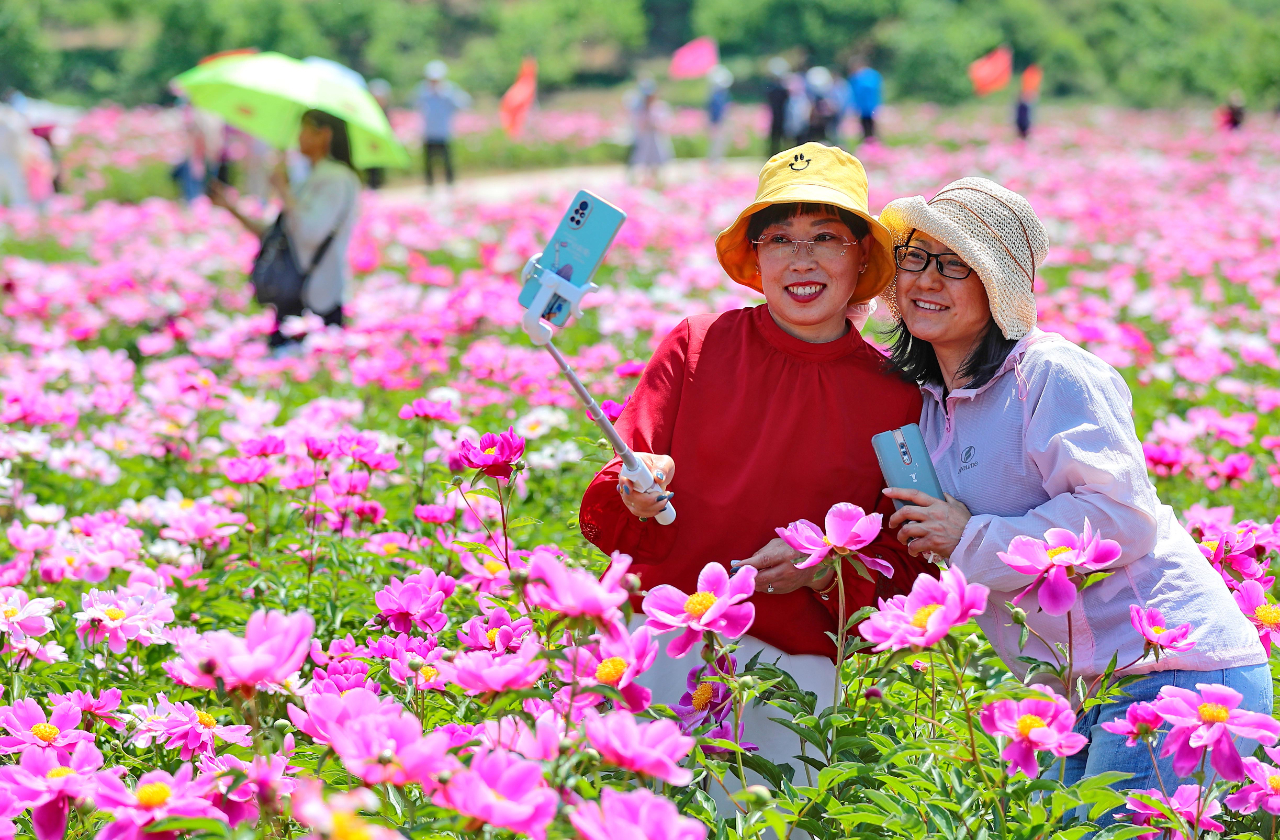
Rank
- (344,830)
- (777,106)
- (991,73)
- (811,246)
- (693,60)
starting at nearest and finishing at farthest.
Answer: (344,830)
(811,246)
(777,106)
(991,73)
(693,60)

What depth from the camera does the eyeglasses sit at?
1.87 metres

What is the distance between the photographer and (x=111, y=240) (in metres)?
8.10

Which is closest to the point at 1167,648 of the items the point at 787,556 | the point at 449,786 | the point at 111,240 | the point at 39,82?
the point at 787,556

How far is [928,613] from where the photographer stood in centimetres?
126

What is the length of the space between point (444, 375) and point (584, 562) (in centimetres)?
249

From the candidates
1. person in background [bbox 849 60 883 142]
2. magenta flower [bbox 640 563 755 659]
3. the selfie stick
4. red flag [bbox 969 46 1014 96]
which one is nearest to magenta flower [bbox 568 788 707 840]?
magenta flower [bbox 640 563 755 659]

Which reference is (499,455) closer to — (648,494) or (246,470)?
(648,494)

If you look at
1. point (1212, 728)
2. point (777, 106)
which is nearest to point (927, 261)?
point (1212, 728)

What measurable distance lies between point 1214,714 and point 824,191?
941mm


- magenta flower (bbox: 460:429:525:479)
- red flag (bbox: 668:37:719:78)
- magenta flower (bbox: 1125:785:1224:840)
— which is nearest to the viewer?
magenta flower (bbox: 1125:785:1224:840)

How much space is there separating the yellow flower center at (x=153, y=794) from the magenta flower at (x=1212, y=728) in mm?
1129

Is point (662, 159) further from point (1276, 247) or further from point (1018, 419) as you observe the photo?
point (1018, 419)

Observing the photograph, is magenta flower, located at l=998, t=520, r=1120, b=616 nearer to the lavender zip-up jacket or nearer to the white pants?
the lavender zip-up jacket

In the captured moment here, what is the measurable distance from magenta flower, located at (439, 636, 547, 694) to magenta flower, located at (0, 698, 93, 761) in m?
0.54
